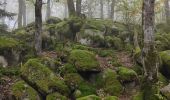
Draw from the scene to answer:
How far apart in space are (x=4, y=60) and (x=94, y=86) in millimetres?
5734

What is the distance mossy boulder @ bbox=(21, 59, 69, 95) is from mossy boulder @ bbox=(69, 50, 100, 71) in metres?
1.62

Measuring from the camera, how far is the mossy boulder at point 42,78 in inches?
556

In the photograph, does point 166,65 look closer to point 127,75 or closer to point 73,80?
point 127,75

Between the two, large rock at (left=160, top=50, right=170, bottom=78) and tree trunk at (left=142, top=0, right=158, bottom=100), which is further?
→ large rock at (left=160, top=50, right=170, bottom=78)

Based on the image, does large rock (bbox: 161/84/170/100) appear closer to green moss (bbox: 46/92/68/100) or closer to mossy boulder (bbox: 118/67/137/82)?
mossy boulder (bbox: 118/67/137/82)

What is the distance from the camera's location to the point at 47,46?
21547 mm

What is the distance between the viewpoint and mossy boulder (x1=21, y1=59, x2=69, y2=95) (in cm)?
1412

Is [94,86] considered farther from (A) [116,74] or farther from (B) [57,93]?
(B) [57,93]

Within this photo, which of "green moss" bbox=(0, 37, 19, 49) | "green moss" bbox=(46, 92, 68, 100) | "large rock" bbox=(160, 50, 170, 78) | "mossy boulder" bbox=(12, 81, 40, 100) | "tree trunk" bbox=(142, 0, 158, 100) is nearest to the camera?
"tree trunk" bbox=(142, 0, 158, 100)

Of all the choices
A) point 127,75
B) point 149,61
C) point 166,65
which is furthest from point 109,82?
point 166,65

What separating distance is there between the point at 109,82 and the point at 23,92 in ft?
15.9

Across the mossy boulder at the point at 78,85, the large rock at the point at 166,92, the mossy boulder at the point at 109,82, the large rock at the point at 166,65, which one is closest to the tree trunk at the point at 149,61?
the large rock at the point at 166,92

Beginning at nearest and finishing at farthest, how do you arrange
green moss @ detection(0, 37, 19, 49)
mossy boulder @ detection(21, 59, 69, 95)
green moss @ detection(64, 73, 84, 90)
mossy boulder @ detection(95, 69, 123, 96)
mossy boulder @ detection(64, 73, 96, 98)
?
mossy boulder @ detection(21, 59, 69, 95) < mossy boulder @ detection(64, 73, 96, 98) < green moss @ detection(64, 73, 84, 90) < mossy boulder @ detection(95, 69, 123, 96) < green moss @ detection(0, 37, 19, 49)

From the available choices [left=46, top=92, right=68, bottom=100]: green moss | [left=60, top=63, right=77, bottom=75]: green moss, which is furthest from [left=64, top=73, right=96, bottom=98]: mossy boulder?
[left=46, top=92, right=68, bottom=100]: green moss
